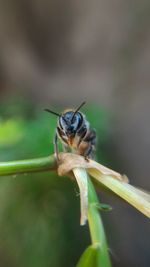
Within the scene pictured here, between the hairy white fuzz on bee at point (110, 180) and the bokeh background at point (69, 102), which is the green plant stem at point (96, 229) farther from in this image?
the bokeh background at point (69, 102)

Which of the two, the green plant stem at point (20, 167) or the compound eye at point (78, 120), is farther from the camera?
the compound eye at point (78, 120)

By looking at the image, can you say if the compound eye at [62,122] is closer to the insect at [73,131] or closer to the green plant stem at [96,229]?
the insect at [73,131]

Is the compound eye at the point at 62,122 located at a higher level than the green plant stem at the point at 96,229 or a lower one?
higher

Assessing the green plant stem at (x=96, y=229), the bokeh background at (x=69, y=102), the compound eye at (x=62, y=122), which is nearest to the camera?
the green plant stem at (x=96, y=229)

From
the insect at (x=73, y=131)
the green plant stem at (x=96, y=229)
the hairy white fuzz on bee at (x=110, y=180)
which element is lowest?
the green plant stem at (x=96, y=229)

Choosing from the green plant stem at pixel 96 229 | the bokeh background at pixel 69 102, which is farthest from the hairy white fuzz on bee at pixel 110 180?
the bokeh background at pixel 69 102

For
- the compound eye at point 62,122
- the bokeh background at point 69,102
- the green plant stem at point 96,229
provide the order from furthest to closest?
the bokeh background at point 69,102 < the compound eye at point 62,122 < the green plant stem at point 96,229

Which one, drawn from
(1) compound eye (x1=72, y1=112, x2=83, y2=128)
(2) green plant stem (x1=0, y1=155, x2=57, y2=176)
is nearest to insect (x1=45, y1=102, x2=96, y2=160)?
(1) compound eye (x1=72, y1=112, x2=83, y2=128)
